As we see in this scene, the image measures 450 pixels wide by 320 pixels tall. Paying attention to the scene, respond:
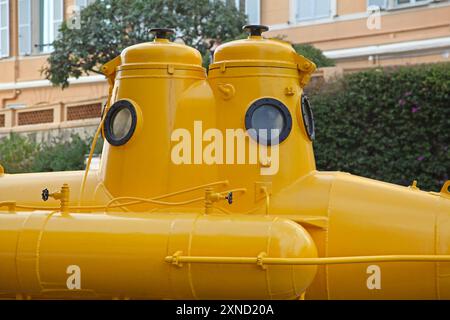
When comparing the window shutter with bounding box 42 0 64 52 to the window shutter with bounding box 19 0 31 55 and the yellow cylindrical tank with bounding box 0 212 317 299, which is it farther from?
the yellow cylindrical tank with bounding box 0 212 317 299

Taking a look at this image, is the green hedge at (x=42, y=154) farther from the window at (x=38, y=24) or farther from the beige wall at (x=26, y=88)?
the window at (x=38, y=24)

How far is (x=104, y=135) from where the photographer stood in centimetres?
874

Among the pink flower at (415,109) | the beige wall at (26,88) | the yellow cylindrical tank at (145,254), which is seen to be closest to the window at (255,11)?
the beige wall at (26,88)

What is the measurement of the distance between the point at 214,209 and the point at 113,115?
4.20 ft

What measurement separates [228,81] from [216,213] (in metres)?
1.22

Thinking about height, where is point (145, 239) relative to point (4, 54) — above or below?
below

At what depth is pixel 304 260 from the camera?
23.0 ft

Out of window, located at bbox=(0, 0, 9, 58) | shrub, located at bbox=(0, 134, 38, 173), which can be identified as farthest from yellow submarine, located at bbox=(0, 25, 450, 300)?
window, located at bbox=(0, 0, 9, 58)

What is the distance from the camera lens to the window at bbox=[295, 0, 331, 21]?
2264cm

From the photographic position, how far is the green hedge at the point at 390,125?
16.5m

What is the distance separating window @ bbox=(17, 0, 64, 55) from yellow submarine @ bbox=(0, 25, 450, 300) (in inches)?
732

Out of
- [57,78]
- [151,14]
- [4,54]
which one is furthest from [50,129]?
[4,54]

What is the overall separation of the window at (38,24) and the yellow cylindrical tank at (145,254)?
65.8 ft
